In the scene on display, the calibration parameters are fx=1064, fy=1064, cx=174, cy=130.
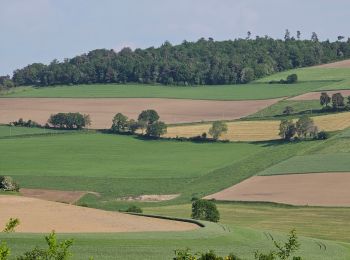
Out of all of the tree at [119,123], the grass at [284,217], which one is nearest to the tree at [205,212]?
the grass at [284,217]

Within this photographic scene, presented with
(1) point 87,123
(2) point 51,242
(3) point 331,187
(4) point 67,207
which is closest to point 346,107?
(1) point 87,123

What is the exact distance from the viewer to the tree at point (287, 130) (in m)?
119

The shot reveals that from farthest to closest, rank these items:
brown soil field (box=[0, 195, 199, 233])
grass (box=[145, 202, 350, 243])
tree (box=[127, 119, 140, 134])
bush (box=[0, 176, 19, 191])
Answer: tree (box=[127, 119, 140, 134]) < bush (box=[0, 176, 19, 191]) < grass (box=[145, 202, 350, 243]) < brown soil field (box=[0, 195, 199, 233])

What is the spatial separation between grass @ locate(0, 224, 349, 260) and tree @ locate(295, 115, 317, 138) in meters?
57.1

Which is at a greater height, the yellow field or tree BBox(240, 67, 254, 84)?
tree BBox(240, 67, 254, 84)

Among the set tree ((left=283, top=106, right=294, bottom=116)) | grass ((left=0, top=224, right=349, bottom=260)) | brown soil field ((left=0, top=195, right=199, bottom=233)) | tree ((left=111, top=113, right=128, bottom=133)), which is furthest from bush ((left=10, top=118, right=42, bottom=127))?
grass ((left=0, top=224, right=349, bottom=260))

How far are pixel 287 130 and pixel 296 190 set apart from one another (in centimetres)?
2880

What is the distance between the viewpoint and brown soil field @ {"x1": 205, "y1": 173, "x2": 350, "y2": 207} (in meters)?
86.4

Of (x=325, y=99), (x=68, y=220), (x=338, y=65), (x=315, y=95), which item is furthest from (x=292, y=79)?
(x=68, y=220)

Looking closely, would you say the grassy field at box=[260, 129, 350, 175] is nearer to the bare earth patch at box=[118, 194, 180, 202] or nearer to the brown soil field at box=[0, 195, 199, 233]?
the bare earth patch at box=[118, 194, 180, 202]

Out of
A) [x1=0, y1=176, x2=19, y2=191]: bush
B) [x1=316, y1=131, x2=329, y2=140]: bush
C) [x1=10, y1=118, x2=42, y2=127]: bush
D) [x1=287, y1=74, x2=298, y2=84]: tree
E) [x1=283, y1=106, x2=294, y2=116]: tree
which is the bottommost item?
[x1=0, y1=176, x2=19, y2=191]: bush

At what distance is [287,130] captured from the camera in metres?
119

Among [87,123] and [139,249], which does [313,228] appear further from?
[87,123]

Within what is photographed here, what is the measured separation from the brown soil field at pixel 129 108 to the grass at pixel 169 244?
255ft
